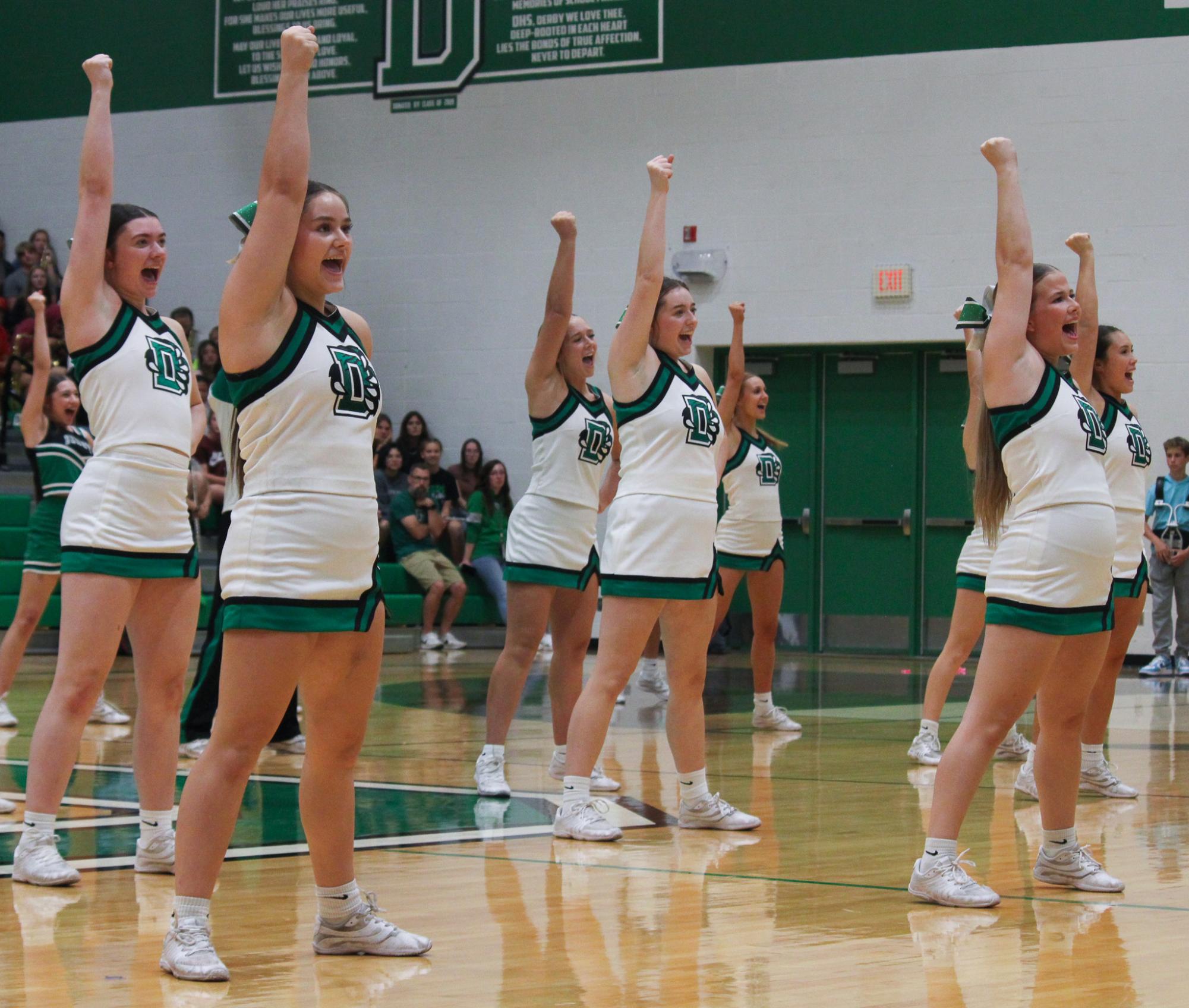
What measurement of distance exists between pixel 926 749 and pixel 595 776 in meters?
1.73

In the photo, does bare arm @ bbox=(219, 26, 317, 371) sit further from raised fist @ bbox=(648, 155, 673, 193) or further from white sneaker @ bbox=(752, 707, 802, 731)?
white sneaker @ bbox=(752, 707, 802, 731)

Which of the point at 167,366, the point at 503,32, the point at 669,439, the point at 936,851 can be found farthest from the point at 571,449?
the point at 503,32

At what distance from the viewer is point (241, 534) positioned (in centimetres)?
349

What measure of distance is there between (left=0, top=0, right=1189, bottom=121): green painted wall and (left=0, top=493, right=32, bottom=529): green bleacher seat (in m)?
5.46

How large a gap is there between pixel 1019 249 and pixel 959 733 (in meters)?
1.29

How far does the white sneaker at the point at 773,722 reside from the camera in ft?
27.7

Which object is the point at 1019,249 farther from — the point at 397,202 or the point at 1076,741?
the point at 397,202

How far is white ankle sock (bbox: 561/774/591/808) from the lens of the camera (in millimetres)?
5285

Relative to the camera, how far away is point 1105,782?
6.32 meters

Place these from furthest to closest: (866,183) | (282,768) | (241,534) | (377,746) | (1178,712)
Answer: (866,183)
(1178,712)
(377,746)
(282,768)
(241,534)

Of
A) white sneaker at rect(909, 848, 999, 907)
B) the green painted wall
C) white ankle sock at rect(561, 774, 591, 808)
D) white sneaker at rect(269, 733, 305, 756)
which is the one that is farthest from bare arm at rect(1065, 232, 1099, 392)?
the green painted wall

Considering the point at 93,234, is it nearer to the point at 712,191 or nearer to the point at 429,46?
the point at 712,191

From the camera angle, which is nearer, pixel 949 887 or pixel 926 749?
pixel 949 887

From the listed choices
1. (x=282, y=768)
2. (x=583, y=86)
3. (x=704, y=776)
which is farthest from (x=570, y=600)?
(x=583, y=86)
